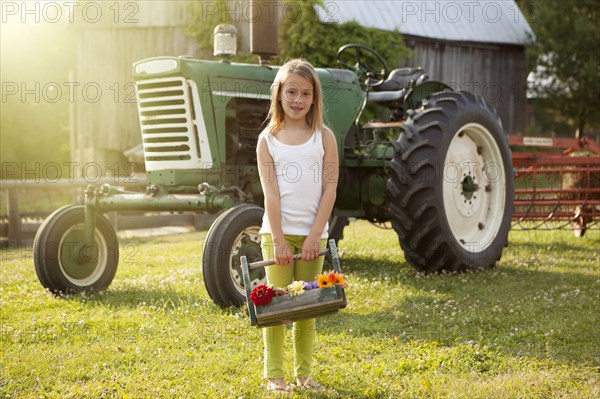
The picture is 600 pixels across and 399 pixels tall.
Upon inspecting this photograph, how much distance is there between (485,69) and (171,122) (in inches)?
610

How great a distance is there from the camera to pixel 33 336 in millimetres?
4547

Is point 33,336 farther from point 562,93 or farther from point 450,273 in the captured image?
point 562,93

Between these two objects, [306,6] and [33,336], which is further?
[306,6]

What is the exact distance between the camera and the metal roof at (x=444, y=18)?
17078mm

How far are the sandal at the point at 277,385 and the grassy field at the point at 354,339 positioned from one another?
5 centimetres

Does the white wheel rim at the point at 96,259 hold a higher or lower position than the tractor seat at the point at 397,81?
lower

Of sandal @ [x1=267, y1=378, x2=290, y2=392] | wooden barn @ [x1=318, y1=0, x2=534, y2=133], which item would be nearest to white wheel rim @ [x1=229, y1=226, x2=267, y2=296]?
sandal @ [x1=267, y1=378, x2=290, y2=392]

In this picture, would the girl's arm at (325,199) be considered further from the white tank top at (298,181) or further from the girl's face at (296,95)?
the girl's face at (296,95)

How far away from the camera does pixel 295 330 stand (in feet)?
11.8

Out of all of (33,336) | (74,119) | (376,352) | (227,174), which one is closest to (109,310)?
(33,336)

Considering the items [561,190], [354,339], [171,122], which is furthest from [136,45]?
[354,339]

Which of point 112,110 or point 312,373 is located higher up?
point 112,110

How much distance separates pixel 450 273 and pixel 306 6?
33.2ft

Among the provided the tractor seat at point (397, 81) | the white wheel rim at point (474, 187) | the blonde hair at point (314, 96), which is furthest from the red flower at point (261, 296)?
the tractor seat at point (397, 81)
